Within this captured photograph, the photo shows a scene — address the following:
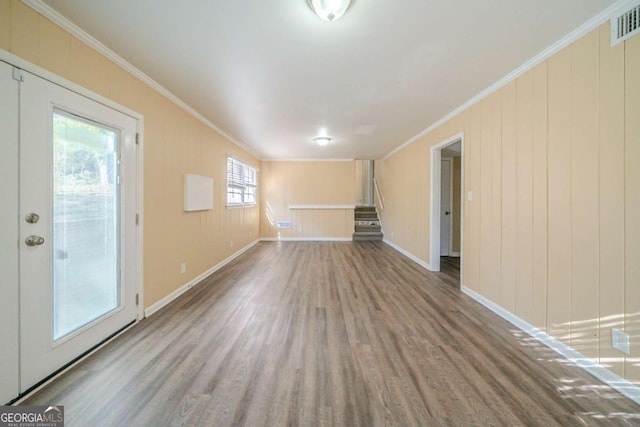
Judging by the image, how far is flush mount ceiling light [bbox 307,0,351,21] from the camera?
1.55 meters

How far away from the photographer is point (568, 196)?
192 centimetres

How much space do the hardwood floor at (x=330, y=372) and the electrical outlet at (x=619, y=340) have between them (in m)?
0.28

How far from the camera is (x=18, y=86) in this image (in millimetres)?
1464

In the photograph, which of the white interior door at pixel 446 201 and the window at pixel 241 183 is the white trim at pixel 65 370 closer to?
the window at pixel 241 183

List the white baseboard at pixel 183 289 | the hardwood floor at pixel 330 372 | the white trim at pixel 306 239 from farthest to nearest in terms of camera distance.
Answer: the white trim at pixel 306 239 < the white baseboard at pixel 183 289 < the hardwood floor at pixel 330 372

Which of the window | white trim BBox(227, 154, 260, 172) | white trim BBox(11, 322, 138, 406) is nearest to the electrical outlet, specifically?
white trim BBox(11, 322, 138, 406)

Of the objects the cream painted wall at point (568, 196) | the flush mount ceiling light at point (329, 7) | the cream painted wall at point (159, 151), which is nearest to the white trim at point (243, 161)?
the cream painted wall at point (159, 151)

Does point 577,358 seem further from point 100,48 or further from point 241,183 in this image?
point 241,183

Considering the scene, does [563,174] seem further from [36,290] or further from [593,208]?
[36,290]

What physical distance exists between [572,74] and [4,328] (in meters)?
4.20

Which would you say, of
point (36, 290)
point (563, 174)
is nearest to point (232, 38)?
point (36, 290)

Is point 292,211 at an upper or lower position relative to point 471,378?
Result: upper

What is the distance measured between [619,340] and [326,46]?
2.96 m

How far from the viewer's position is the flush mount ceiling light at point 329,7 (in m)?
1.55
